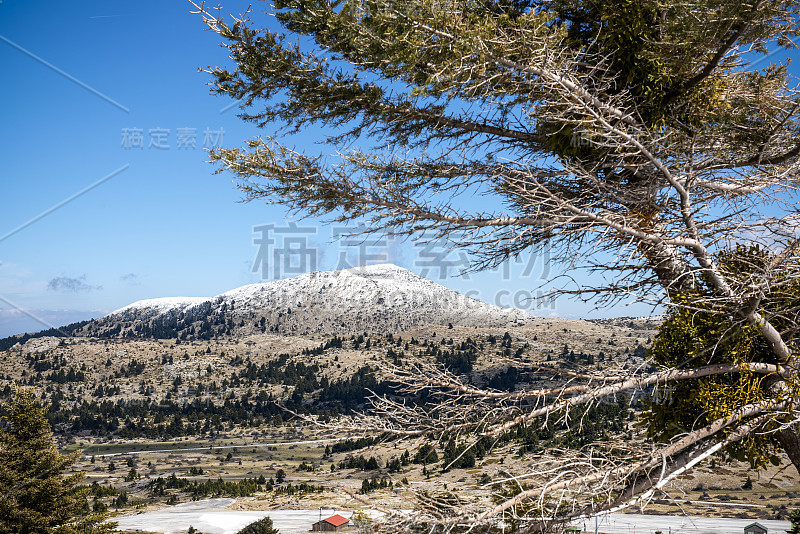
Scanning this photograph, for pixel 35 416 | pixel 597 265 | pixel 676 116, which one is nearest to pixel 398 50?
pixel 597 265

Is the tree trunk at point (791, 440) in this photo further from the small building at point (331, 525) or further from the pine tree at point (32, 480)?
the small building at point (331, 525)

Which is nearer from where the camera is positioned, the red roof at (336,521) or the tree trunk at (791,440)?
the tree trunk at (791,440)

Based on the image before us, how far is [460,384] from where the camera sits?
553 centimetres

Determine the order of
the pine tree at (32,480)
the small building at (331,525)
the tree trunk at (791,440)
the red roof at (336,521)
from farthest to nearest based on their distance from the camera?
the red roof at (336,521) → the small building at (331,525) → the pine tree at (32,480) → the tree trunk at (791,440)

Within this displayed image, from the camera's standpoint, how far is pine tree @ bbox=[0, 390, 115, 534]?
77.0 ft

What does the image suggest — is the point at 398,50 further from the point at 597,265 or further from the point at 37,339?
the point at 37,339

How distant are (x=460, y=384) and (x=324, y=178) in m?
3.38

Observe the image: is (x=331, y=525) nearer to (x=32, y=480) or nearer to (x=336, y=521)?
(x=336, y=521)

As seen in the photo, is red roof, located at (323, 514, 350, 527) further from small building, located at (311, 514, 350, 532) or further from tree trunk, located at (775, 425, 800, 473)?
tree trunk, located at (775, 425, 800, 473)

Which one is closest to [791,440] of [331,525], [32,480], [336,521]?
[32,480]

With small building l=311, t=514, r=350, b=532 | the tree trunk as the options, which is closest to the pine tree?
small building l=311, t=514, r=350, b=532

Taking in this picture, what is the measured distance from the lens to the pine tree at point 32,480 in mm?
23469

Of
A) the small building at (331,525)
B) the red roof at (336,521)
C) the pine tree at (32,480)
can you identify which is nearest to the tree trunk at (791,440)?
the pine tree at (32,480)

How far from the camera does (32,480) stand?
23.4 meters
